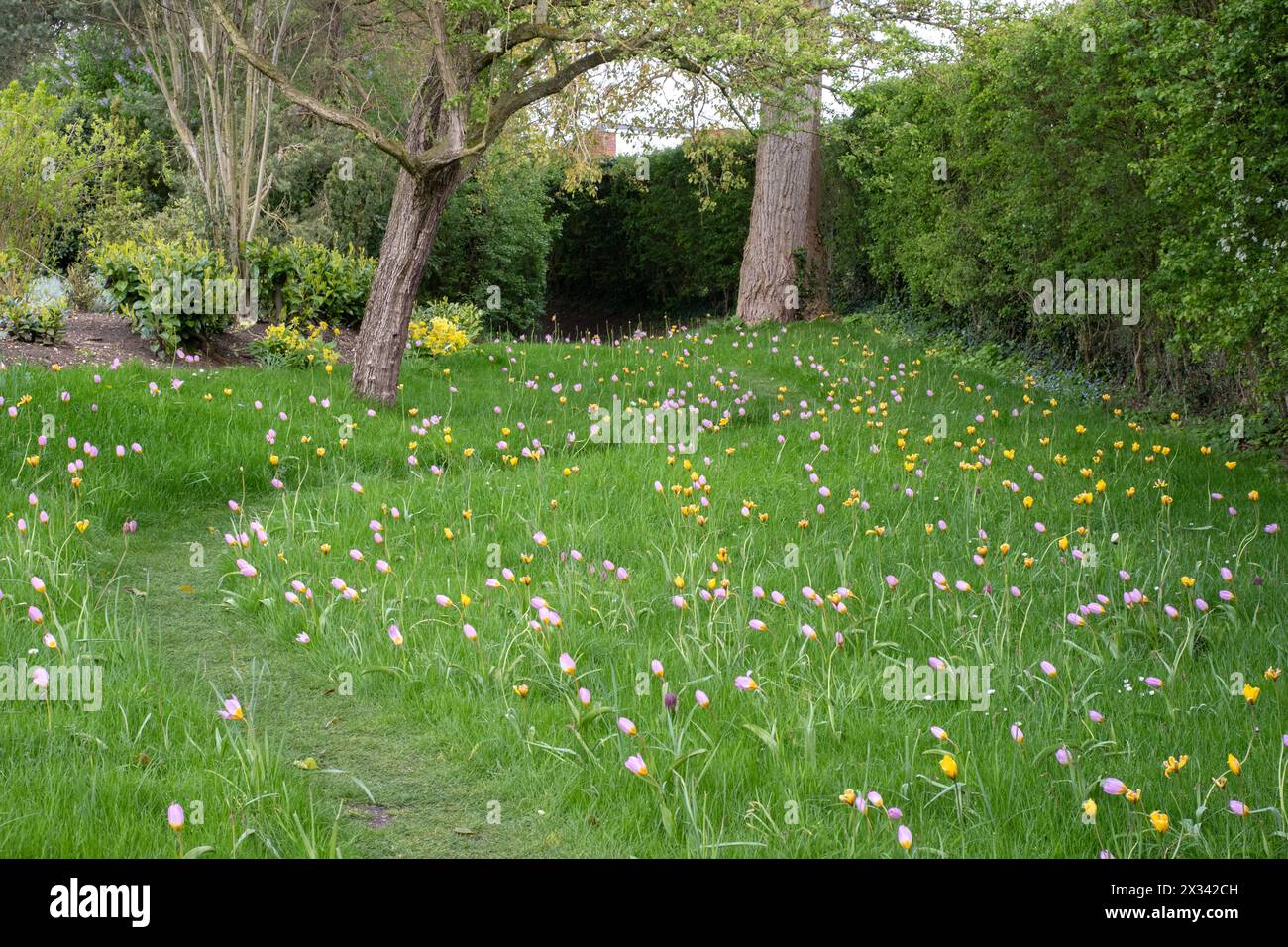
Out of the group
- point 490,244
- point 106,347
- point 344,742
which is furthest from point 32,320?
point 490,244

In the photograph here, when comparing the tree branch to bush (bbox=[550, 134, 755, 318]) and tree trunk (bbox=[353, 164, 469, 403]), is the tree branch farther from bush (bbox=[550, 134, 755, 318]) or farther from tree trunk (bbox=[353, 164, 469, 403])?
bush (bbox=[550, 134, 755, 318])

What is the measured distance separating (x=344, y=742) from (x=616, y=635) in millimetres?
1268

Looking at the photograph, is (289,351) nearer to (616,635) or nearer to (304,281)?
(304,281)

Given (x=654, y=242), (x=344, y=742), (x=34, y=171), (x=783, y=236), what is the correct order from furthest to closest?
(x=654, y=242), (x=783, y=236), (x=34, y=171), (x=344, y=742)

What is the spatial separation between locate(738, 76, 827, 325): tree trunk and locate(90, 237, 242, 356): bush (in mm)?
7293

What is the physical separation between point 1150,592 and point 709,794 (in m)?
2.77

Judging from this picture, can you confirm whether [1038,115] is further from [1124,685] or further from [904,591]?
[1124,685]

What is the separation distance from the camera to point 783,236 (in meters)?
15.4

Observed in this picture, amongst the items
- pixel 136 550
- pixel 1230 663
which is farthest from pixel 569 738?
pixel 136 550

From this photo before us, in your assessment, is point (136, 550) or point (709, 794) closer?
point (709, 794)

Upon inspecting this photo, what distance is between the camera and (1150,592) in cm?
522

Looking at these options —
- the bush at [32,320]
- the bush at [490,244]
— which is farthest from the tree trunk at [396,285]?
the bush at [490,244]

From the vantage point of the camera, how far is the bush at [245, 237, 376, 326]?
12328 millimetres

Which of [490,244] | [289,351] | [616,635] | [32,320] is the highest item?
[490,244]
